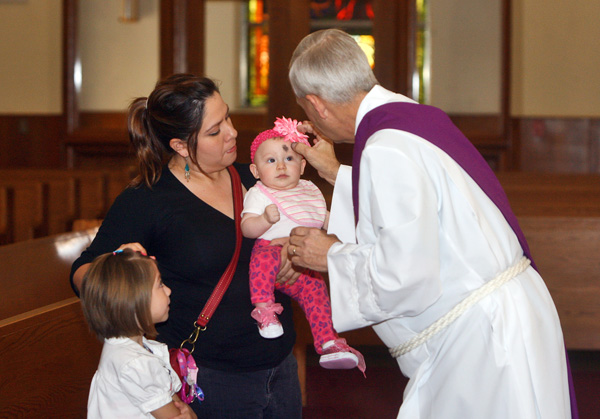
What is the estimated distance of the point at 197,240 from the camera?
2.12 metres

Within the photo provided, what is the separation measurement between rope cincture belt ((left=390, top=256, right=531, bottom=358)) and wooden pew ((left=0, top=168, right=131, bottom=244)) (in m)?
4.20

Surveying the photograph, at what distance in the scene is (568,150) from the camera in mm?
8164

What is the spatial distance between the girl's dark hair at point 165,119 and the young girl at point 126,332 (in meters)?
0.37

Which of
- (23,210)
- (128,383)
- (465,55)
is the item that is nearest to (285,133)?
(128,383)

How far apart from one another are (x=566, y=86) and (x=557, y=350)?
6822mm

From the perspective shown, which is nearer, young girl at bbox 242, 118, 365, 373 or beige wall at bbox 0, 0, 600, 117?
young girl at bbox 242, 118, 365, 373

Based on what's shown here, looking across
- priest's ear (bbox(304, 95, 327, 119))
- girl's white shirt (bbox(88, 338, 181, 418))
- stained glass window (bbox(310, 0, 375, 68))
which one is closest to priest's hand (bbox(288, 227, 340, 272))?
priest's ear (bbox(304, 95, 327, 119))

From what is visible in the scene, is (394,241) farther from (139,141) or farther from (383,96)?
(139,141)

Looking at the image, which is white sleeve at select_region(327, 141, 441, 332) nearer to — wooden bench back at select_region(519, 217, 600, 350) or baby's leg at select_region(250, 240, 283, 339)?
baby's leg at select_region(250, 240, 283, 339)

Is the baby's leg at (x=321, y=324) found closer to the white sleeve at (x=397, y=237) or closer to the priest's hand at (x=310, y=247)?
the priest's hand at (x=310, y=247)

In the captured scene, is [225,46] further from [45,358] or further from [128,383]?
[128,383]

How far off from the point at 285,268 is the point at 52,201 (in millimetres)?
4296

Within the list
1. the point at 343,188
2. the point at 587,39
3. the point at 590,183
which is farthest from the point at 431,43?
the point at 343,188

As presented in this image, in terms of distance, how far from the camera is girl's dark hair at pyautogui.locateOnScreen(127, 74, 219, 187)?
7.02 feet
